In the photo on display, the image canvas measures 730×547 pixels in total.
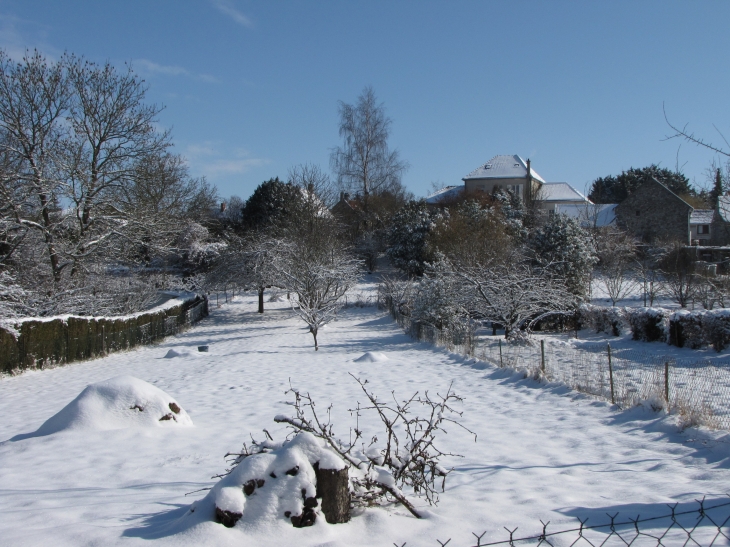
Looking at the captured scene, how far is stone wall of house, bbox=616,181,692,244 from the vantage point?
45344 millimetres

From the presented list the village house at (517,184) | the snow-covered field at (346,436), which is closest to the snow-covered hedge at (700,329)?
the snow-covered field at (346,436)

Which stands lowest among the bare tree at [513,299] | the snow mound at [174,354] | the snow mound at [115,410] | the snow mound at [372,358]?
the snow mound at [174,354]

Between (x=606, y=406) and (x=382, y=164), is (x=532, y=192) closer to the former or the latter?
(x=382, y=164)

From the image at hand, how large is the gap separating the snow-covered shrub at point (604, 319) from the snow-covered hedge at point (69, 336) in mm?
17671

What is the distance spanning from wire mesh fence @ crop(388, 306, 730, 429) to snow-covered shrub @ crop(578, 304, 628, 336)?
3.64 m

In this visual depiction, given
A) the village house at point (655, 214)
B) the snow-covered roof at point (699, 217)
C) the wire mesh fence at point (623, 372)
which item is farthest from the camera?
the snow-covered roof at point (699, 217)

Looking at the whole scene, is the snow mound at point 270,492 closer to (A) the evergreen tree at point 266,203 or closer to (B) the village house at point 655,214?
(A) the evergreen tree at point 266,203

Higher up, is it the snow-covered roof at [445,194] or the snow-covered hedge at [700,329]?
the snow-covered roof at [445,194]

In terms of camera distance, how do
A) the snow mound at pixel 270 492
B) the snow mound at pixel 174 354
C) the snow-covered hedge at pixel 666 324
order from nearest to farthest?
the snow mound at pixel 270 492 < the snow-covered hedge at pixel 666 324 < the snow mound at pixel 174 354

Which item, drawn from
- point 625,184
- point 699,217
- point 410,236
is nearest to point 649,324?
point 410,236

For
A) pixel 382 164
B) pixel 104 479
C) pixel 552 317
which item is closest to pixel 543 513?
pixel 104 479

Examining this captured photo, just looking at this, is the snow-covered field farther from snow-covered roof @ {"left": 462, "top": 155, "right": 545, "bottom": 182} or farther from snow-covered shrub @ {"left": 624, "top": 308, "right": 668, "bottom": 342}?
snow-covered roof @ {"left": 462, "top": 155, "right": 545, "bottom": 182}

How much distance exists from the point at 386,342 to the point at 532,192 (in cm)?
4195

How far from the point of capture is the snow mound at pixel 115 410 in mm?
7688
